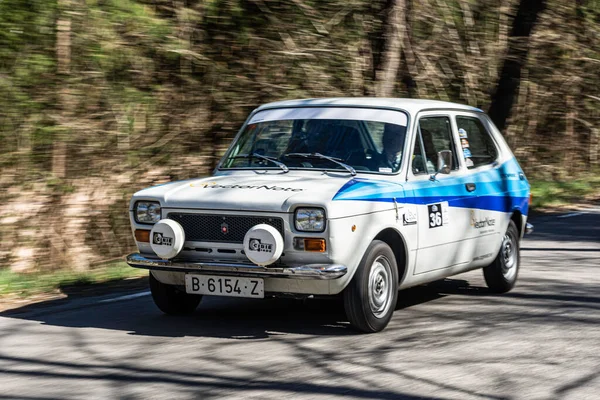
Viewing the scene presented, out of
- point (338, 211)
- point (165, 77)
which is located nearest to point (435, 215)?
point (338, 211)

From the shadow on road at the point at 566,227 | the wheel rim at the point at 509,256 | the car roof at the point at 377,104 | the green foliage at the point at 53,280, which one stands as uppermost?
the car roof at the point at 377,104

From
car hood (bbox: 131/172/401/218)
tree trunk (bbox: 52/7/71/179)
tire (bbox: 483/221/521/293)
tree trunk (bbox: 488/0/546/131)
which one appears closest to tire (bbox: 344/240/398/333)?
car hood (bbox: 131/172/401/218)

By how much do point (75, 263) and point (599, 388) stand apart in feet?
26.1

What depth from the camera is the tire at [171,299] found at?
292 inches

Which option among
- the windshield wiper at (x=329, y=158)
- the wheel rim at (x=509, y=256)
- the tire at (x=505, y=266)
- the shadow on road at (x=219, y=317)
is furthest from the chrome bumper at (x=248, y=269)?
the wheel rim at (x=509, y=256)

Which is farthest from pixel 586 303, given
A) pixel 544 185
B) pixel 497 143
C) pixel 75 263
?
pixel 544 185

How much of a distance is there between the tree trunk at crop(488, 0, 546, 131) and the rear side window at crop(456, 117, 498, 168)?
389 inches

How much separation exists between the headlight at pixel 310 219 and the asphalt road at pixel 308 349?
2.59 ft

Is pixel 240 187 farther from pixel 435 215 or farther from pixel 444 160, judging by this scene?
pixel 444 160

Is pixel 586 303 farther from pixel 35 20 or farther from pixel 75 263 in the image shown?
pixel 35 20

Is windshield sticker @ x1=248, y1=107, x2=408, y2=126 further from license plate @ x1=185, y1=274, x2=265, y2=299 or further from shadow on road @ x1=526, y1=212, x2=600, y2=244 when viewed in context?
shadow on road @ x1=526, y1=212, x2=600, y2=244

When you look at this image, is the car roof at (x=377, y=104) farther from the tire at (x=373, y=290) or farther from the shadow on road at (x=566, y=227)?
the shadow on road at (x=566, y=227)

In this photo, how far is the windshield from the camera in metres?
7.50

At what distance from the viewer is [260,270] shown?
653 centimetres
